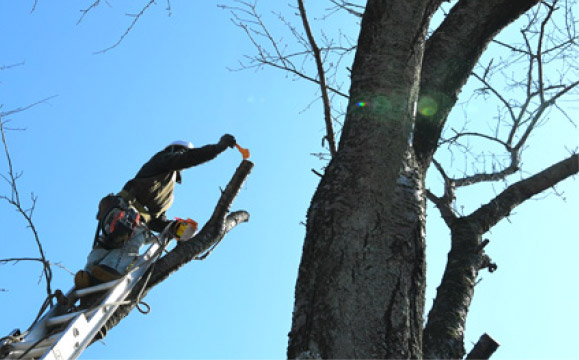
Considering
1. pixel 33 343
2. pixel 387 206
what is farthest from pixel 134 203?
pixel 387 206

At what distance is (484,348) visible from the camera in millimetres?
2645

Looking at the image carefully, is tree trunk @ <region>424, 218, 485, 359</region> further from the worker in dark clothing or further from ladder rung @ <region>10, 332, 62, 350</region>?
the worker in dark clothing

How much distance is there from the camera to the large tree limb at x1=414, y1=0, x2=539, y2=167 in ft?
8.16

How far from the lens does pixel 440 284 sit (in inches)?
113

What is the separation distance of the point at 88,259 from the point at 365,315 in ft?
9.60

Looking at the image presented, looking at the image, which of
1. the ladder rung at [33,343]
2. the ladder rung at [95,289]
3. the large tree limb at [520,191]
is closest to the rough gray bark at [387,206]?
the large tree limb at [520,191]

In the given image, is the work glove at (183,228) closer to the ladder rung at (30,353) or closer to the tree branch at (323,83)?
the ladder rung at (30,353)

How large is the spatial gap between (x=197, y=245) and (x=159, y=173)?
901 mm

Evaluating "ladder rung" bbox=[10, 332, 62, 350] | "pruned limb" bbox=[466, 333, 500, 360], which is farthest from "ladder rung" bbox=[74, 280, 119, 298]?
"pruned limb" bbox=[466, 333, 500, 360]

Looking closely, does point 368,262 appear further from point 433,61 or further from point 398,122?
point 433,61

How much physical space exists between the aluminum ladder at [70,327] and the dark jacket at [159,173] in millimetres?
752

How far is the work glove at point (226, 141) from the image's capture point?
4.50 m

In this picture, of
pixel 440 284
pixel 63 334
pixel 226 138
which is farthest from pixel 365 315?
pixel 226 138

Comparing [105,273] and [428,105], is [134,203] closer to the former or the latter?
[105,273]
